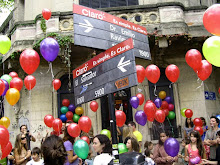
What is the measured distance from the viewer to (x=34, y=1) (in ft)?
36.6

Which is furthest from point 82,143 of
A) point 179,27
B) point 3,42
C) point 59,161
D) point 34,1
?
point 34,1

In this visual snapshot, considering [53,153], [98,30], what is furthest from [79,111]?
[53,153]

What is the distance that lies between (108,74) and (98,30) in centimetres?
85

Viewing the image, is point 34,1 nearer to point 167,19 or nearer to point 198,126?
point 167,19

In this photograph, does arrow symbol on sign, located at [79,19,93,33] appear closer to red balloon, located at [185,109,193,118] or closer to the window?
red balloon, located at [185,109,193,118]

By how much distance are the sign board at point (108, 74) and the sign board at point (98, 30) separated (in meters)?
0.30

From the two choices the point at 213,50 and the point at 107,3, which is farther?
the point at 107,3

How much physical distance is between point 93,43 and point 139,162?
6.39 ft

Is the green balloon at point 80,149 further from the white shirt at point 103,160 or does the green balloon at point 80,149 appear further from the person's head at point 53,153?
the person's head at point 53,153

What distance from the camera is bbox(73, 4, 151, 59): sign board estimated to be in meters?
3.99

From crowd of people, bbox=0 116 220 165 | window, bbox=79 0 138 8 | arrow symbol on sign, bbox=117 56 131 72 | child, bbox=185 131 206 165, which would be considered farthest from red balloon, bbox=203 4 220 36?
window, bbox=79 0 138 8

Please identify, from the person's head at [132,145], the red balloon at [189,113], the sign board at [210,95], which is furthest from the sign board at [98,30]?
the sign board at [210,95]

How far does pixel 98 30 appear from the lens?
4180mm

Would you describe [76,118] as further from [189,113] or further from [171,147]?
[171,147]
